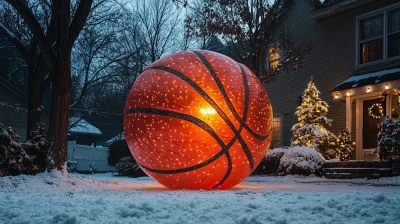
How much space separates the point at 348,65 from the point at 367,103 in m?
1.97

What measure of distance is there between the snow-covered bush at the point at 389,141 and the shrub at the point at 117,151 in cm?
1521

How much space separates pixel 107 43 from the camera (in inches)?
1079

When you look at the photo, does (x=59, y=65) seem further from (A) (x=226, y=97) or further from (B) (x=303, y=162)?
(B) (x=303, y=162)

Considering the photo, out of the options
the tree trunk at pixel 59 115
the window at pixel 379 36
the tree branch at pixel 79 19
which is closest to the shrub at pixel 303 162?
the window at pixel 379 36

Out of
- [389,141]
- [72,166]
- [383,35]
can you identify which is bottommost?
[72,166]

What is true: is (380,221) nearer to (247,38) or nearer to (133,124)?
(133,124)

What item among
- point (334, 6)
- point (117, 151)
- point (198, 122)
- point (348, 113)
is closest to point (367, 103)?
point (348, 113)

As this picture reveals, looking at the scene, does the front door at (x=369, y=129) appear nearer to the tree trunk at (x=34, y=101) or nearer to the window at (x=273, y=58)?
the window at (x=273, y=58)

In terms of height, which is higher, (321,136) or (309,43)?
(309,43)

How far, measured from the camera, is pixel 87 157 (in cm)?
2622

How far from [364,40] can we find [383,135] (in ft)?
19.4

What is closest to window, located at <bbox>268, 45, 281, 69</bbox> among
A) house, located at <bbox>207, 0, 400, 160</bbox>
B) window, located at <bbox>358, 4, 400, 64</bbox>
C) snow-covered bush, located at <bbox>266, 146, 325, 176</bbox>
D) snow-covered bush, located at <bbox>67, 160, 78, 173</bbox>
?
house, located at <bbox>207, 0, 400, 160</bbox>

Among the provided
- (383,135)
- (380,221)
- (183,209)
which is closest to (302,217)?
(380,221)

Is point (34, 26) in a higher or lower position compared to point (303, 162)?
higher
